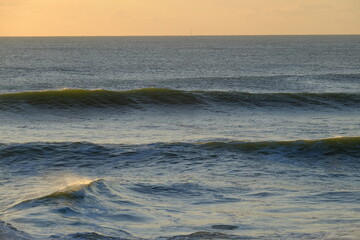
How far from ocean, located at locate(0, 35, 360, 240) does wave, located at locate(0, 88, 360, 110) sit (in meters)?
0.06

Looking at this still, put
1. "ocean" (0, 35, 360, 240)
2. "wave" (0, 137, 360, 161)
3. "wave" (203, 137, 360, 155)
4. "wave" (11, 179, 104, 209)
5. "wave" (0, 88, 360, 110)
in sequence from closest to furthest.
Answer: "ocean" (0, 35, 360, 240) → "wave" (11, 179, 104, 209) → "wave" (0, 137, 360, 161) → "wave" (203, 137, 360, 155) → "wave" (0, 88, 360, 110)

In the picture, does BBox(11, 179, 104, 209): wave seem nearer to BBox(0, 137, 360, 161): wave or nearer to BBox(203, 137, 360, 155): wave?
BBox(0, 137, 360, 161): wave

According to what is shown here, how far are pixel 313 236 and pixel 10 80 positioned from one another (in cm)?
3608

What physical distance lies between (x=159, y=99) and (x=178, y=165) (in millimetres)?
14224

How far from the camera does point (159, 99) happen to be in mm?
28531

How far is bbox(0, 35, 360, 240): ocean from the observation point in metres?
9.38

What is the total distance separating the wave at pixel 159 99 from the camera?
2681 cm

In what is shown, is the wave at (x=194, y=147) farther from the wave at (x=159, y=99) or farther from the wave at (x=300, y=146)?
the wave at (x=159, y=99)

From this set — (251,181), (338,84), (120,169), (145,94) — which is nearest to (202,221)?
(251,181)

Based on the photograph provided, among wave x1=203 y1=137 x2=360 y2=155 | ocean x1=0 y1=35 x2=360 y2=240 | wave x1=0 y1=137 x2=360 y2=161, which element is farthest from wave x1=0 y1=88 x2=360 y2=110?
wave x1=203 y1=137 x2=360 y2=155

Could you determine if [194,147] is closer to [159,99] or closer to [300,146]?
[300,146]

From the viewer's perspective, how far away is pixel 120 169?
47.0ft

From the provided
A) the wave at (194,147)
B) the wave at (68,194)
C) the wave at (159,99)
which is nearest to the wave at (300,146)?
the wave at (194,147)

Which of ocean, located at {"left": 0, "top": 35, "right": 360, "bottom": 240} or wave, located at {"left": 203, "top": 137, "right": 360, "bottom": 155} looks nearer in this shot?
ocean, located at {"left": 0, "top": 35, "right": 360, "bottom": 240}
